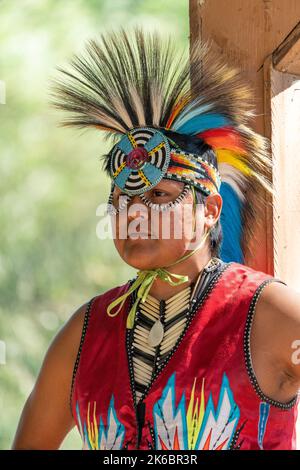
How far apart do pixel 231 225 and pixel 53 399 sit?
33.4 inches

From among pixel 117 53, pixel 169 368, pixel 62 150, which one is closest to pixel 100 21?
pixel 62 150

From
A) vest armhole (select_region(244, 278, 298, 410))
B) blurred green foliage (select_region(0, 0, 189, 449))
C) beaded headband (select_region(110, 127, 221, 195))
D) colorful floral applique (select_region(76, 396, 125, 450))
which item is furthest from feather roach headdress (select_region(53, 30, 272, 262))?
blurred green foliage (select_region(0, 0, 189, 449))

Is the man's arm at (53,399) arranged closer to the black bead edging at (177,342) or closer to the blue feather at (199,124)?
the black bead edging at (177,342)

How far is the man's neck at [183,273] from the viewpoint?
3.34 meters

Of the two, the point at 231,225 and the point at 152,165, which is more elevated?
the point at 152,165

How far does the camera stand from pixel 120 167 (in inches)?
133

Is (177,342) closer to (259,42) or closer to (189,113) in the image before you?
(189,113)

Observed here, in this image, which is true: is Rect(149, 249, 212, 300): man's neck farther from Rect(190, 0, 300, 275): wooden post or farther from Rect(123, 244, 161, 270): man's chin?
Rect(190, 0, 300, 275): wooden post

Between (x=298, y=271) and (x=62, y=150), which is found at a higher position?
(x=62, y=150)

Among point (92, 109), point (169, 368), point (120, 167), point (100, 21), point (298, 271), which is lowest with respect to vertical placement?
point (169, 368)

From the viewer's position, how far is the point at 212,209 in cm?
341

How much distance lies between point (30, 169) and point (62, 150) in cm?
25

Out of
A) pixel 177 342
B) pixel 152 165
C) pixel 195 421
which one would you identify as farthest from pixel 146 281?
pixel 195 421
